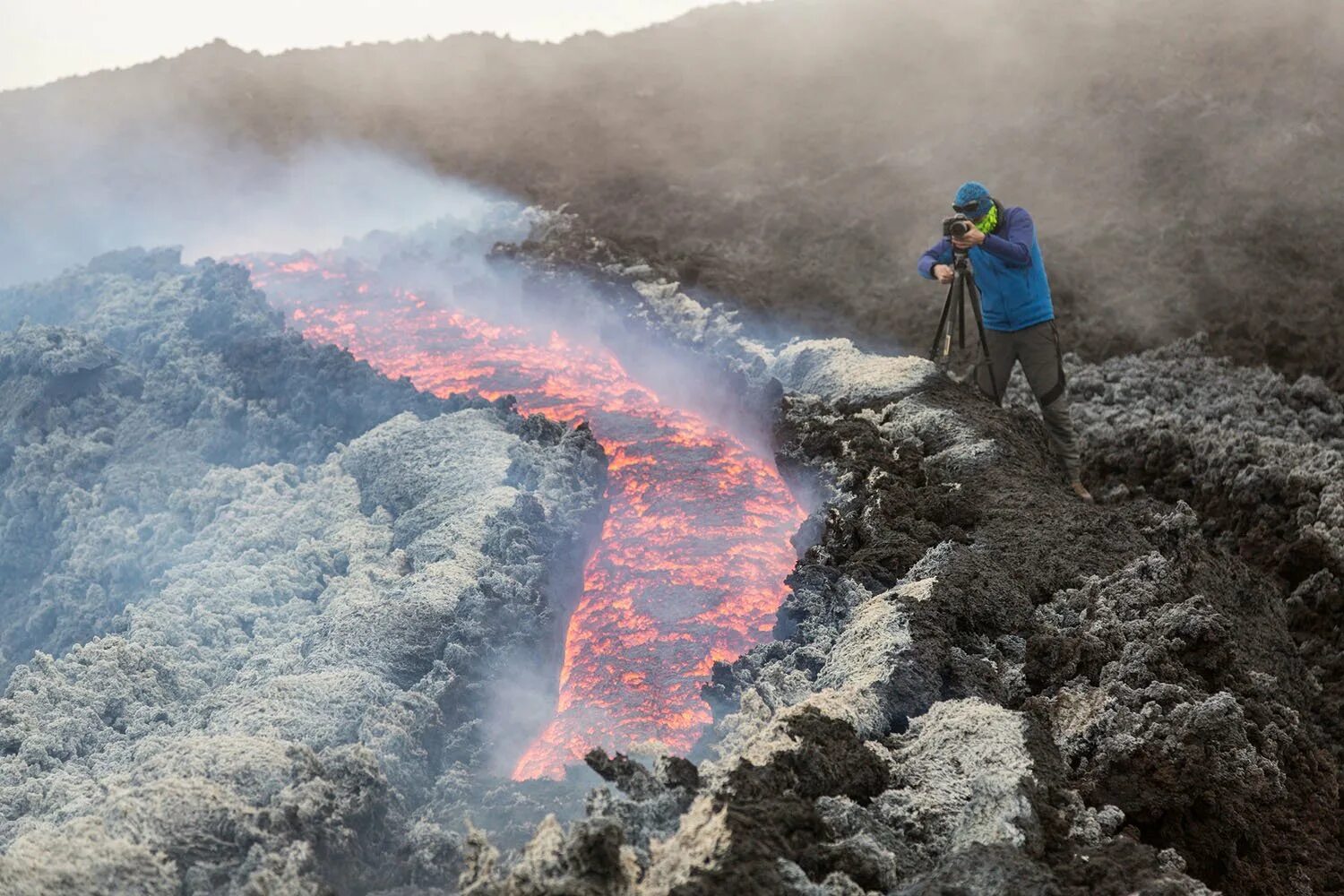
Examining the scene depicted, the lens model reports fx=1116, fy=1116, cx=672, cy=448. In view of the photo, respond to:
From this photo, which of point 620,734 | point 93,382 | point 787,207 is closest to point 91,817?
point 620,734

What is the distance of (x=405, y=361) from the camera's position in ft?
25.0

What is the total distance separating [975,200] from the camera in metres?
4.96

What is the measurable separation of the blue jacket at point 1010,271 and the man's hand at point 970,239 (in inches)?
1.3

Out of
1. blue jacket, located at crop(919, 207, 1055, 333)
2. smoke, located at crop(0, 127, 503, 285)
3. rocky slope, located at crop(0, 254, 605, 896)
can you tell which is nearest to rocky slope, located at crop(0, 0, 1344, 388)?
smoke, located at crop(0, 127, 503, 285)

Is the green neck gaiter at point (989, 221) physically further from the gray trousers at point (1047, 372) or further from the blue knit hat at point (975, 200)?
the gray trousers at point (1047, 372)

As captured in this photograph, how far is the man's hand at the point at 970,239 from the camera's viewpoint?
4914 millimetres

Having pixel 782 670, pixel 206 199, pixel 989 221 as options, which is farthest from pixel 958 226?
pixel 206 199

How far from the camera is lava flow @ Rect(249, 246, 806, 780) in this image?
12.8 feet

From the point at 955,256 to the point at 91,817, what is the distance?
410cm

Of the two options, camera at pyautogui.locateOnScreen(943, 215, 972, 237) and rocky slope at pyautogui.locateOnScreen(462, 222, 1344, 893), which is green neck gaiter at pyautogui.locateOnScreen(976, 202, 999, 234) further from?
rocky slope at pyautogui.locateOnScreen(462, 222, 1344, 893)

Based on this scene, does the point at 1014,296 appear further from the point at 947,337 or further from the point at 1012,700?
the point at 1012,700

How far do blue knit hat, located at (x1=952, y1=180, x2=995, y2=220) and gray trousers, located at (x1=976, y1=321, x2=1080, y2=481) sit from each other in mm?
621

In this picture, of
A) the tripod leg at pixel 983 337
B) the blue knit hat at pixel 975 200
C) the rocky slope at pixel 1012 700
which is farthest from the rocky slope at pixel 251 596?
the blue knit hat at pixel 975 200

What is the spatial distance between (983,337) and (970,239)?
0.60 meters
